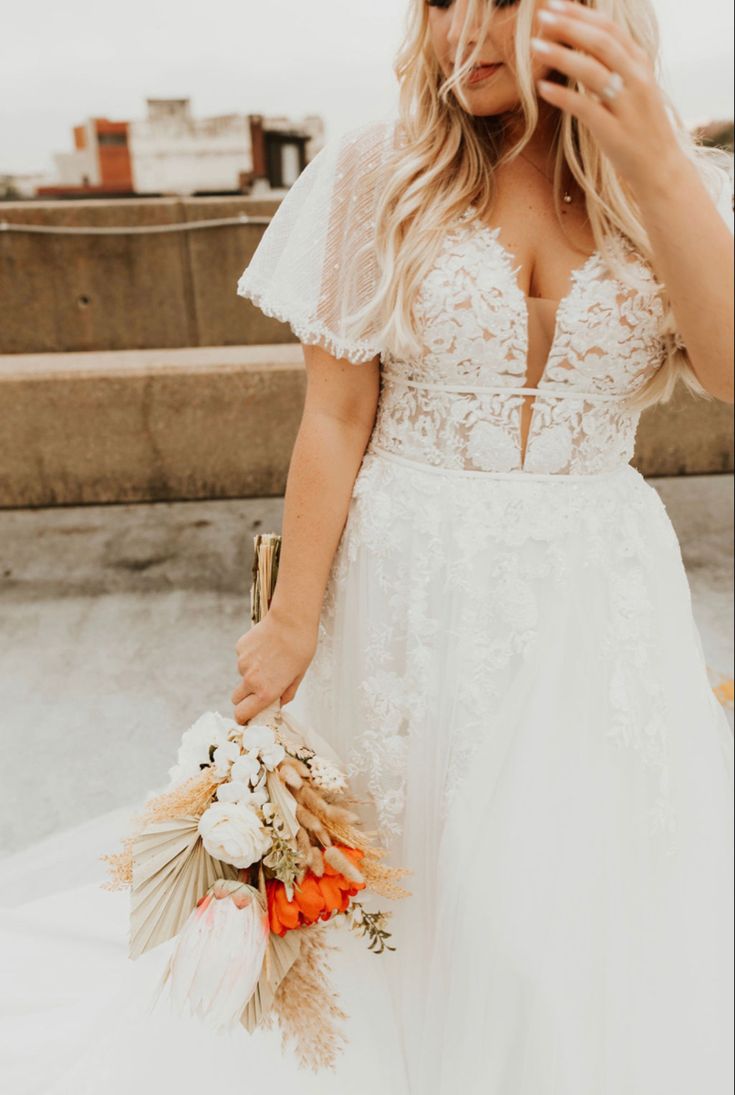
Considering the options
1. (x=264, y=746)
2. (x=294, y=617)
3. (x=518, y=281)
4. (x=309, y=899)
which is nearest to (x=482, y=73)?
(x=518, y=281)

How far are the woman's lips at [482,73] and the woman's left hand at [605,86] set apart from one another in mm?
313

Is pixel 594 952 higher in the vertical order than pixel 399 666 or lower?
lower

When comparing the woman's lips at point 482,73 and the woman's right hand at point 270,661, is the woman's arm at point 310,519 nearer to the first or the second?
the woman's right hand at point 270,661

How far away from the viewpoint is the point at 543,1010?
115 cm

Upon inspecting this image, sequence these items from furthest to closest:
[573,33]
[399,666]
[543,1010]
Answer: [399,666]
[543,1010]
[573,33]

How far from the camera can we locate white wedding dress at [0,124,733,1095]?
3.81 ft

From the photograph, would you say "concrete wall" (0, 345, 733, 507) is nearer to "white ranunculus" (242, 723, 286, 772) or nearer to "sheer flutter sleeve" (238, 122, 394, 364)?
"sheer flutter sleeve" (238, 122, 394, 364)

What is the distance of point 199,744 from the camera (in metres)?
1.21

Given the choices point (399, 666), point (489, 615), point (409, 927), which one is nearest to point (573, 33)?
point (489, 615)

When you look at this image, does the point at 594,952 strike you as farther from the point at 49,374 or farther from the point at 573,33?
the point at 49,374

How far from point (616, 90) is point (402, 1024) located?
123 cm

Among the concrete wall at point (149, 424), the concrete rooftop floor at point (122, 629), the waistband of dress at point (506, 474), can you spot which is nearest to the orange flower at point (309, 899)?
the waistband of dress at point (506, 474)

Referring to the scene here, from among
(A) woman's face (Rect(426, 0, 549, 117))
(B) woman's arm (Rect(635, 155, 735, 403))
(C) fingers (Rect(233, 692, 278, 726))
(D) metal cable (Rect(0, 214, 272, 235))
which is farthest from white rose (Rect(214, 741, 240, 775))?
(D) metal cable (Rect(0, 214, 272, 235))

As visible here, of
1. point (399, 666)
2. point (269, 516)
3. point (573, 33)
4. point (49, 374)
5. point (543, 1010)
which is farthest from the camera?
point (269, 516)
